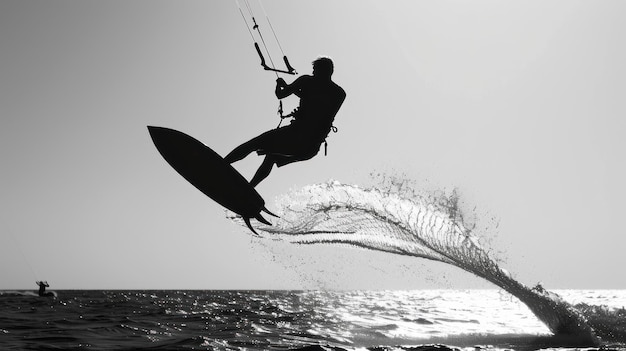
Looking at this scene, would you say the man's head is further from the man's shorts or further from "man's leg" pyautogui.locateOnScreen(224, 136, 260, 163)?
"man's leg" pyautogui.locateOnScreen(224, 136, 260, 163)

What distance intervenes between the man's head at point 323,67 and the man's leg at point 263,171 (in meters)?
1.92

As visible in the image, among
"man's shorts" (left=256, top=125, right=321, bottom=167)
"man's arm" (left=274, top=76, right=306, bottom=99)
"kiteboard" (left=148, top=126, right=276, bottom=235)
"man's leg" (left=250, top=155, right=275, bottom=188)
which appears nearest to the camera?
"man's arm" (left=274, top=76, right=306, bottom=99)

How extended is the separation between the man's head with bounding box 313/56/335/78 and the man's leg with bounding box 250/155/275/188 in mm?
1924

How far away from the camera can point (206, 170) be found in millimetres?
10172

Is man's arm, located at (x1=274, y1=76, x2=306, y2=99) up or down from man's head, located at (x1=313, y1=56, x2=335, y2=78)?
down

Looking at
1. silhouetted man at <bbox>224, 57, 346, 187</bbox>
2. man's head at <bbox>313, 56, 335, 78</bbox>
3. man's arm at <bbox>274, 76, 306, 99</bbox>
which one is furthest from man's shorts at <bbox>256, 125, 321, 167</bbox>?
man's head at <bbox>313, 56, 335, 78</bbox>

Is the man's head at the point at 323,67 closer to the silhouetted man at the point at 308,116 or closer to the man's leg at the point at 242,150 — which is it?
the silhouetted man at the point at 308,116

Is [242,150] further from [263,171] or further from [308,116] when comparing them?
[308,116]

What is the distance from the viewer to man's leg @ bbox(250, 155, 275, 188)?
34.2ft

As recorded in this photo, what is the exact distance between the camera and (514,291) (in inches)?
634

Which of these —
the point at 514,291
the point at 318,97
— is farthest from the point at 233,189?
the point at 514,291

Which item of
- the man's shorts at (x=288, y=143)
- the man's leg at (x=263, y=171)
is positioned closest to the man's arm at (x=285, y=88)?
the man's shorts at (x=288, y=143)

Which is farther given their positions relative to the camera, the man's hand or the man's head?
the man's head

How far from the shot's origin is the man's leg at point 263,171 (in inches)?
411
